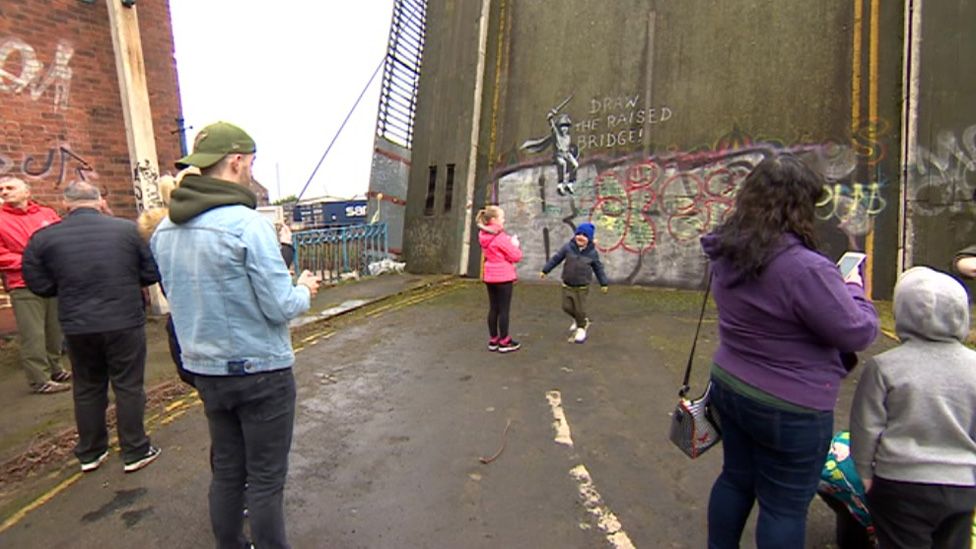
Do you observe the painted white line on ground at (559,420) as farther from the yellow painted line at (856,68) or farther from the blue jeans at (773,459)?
the yellow painted line at (856,68)

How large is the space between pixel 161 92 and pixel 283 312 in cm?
698

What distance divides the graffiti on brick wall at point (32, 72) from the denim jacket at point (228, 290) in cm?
575

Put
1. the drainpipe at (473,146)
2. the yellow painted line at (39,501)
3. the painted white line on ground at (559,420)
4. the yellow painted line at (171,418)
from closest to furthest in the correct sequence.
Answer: the yellow painted line at (39,501), the painted white line on ground at (559,420), the yellow painted line at (171,418), the drainpipe at (473,146)

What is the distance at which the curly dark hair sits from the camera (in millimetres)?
1953

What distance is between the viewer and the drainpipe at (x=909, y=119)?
810cm

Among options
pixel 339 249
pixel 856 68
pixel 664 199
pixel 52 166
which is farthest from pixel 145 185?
pixel 856 68

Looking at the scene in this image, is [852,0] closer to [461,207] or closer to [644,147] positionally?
[644,147]

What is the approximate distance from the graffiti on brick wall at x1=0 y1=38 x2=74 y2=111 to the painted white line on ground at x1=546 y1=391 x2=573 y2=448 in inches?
259

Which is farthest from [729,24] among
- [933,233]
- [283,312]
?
[283,312]

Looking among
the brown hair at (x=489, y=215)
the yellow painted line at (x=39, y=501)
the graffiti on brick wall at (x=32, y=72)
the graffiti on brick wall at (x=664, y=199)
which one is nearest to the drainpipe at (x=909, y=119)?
the graffiti on brick wall at (x=664, y=199)

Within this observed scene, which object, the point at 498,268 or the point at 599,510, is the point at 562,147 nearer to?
the point at 498,268

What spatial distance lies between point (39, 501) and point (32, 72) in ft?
17.3

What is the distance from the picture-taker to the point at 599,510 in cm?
311

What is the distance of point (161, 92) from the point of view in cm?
762
